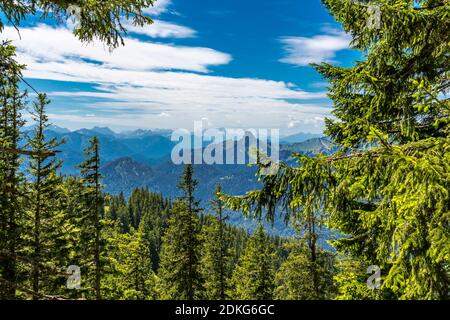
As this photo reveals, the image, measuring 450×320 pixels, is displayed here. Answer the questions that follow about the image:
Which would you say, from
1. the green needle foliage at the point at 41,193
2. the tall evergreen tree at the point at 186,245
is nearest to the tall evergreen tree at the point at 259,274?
the tall evergreen tree at the point at 186,245

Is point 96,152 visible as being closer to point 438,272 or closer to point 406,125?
point 406,125

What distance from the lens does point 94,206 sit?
66.5 ft

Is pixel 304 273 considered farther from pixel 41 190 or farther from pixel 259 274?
pixel 41 190

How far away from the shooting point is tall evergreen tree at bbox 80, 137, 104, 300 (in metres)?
19.8

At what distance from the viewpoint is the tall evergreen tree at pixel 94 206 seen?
65.1 ft

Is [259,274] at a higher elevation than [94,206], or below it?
below

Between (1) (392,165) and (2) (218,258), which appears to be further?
(2) (218,258)

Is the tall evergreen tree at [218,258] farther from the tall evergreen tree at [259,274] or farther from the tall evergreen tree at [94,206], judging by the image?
the tall evergreen tree at [94,206]

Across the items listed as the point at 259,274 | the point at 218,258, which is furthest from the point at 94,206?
the point at 259,274

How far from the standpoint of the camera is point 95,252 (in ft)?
67.5

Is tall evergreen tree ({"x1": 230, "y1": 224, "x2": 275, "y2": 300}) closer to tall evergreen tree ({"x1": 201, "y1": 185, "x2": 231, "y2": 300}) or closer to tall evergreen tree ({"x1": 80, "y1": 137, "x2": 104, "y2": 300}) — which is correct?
tall evergreen tree ({"x1": 201, "y1": 185, "x2": 231, "y2": 300})

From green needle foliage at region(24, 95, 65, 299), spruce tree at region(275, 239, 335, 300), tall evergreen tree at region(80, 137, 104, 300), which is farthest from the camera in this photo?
spruce tree at region(275, 239, 335, 300)

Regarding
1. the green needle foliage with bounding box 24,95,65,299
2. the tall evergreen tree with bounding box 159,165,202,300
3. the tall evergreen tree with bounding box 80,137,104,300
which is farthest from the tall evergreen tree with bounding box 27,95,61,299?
the tall evergreen tree with bounding box 159,165,202,300
